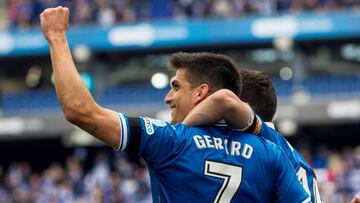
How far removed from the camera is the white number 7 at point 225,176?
3717 millimetres

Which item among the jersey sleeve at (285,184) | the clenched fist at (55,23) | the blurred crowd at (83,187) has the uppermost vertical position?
the clenched fist at (55,23)

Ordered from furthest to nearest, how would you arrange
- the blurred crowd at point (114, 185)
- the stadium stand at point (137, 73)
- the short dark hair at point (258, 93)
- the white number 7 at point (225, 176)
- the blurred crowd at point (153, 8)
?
the blurred crowd at point (153, 8)
the stadium stand at point (137, 73)
the blurred crowd at point (114, 185)
the short dark hair at point (258, 93)
the white number 7 at point (225, 176)

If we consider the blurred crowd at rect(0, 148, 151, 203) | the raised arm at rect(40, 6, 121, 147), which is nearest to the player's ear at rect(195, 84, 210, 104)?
the raised arm at rect(40, 6, 121, 147)

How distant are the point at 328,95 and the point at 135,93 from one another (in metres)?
5.63

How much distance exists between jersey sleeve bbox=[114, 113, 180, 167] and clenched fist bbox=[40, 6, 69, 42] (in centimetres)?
40

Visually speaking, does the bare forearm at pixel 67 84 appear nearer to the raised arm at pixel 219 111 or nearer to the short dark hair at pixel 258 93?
the raised arm at pixel 219 111

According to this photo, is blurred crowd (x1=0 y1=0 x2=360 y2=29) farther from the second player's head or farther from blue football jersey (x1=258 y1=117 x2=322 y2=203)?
the second player's head

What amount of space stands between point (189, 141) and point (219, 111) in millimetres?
202

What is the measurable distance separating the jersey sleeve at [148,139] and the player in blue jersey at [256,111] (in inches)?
7.3

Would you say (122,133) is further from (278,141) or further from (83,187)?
(83,187)

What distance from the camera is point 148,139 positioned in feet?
11.8

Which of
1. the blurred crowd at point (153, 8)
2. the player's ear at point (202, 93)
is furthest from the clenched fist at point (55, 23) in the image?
the blurred crowd at point (153, 8)

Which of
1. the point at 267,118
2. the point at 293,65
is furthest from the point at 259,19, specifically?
the point at 267,118

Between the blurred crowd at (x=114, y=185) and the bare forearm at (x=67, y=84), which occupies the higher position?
the bare forearm at (x=67, y=84)
